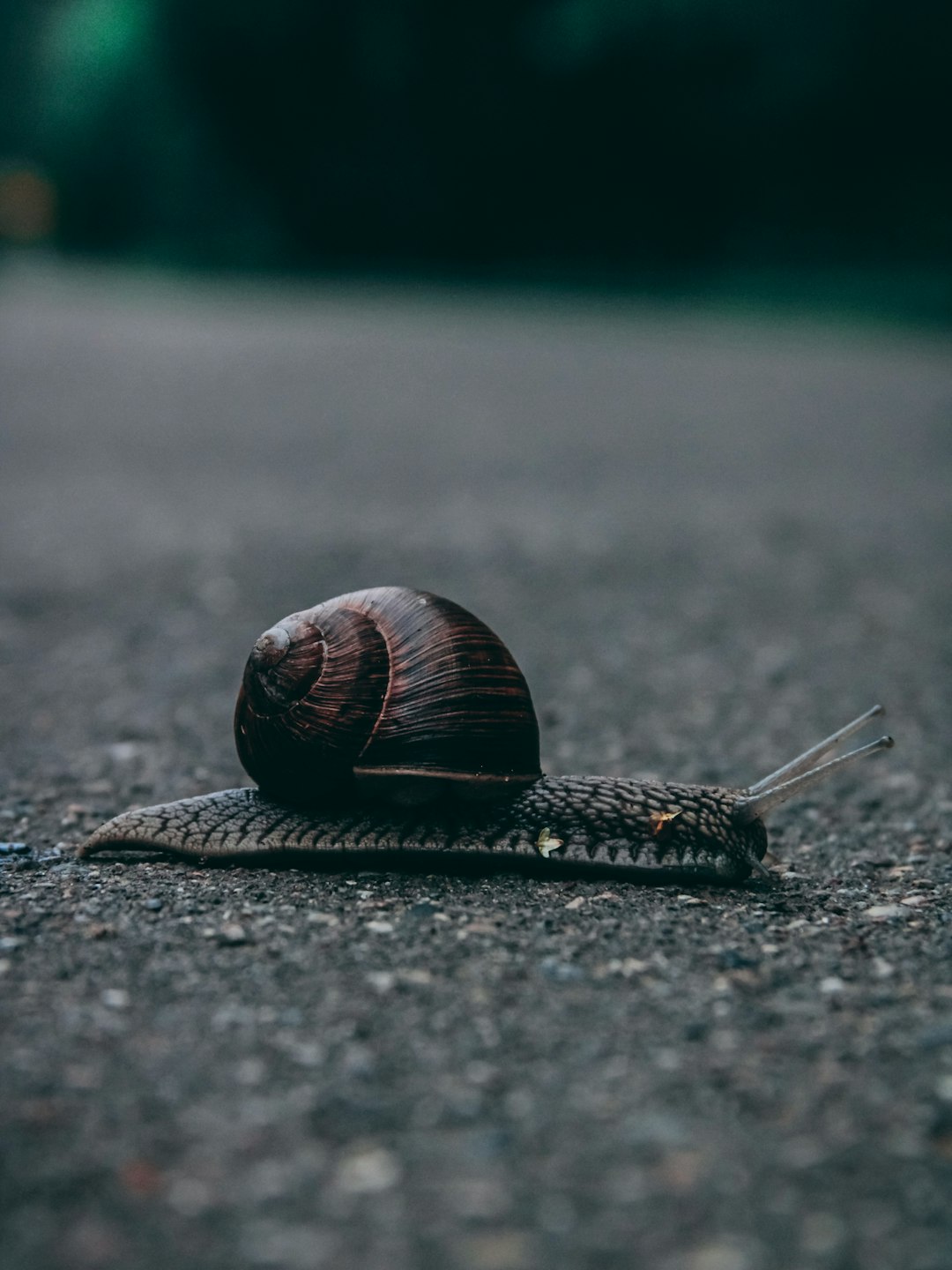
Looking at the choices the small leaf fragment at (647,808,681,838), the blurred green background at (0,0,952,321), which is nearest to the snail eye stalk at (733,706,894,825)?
the small leaf fragment at (647,808,681,838)

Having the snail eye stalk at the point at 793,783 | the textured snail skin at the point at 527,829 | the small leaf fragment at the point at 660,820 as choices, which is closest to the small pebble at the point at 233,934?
the textured snail skin at the point at 527,829

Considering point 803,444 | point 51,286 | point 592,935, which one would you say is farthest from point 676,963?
point 51,286

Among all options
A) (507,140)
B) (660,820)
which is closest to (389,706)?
(660,820)

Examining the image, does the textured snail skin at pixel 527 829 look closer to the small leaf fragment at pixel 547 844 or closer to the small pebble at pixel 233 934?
the small leaf fragment at pixel 547 844

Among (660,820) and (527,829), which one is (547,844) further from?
(660,820)

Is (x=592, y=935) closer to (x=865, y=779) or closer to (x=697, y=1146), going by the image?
(x=697, y=1146)

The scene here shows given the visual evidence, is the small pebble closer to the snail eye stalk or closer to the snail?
the snail

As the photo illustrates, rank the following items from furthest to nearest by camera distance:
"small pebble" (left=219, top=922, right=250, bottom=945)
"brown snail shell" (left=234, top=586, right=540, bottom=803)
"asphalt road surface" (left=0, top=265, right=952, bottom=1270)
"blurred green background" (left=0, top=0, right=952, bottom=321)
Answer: "blurred green background" (left=0, top=0, right=952, bottom=321)
"brown snail shell" (left=234, top=586, right=540, bottom=803)
"small pebble" (left=219, top=922, right=250, bottom=945)
"asphalt road surface" (left=0, top=265, right=952, bottom=1270)
